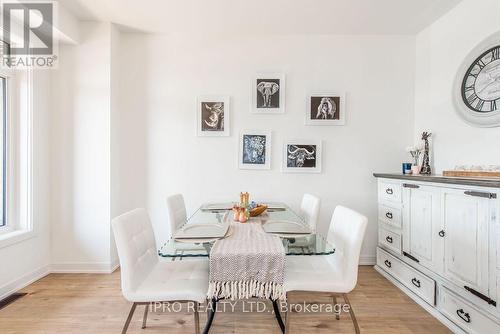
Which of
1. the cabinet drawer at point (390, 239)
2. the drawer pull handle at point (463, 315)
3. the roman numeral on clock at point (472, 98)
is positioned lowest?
the drawer pull handle at point (463, 315)

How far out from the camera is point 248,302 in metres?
2.18

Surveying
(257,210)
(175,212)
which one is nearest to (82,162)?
(175,212)

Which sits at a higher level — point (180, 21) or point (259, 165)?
point (180, 21)

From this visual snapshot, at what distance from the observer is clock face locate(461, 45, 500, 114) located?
6.68ft

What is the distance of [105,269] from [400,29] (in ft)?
13.6

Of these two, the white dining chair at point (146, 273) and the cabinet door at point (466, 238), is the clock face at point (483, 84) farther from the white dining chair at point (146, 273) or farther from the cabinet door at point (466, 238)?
the white dining chair at point (146, 273)

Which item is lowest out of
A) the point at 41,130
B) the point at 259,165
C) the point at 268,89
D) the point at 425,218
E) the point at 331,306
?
the point at 331,306

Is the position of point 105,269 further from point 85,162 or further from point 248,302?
point 248,302

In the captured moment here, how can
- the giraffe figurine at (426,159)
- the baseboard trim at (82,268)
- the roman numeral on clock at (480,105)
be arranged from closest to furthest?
1. the roman numeral on clock at (480,105)
2. the giraffe figurine at (426,159)
3. the baseboard trim at (82,268)

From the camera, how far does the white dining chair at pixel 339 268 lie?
1.54 meters

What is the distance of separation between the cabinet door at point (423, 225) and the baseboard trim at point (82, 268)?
9.85ft

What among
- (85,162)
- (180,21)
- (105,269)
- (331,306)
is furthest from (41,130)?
(331,306)

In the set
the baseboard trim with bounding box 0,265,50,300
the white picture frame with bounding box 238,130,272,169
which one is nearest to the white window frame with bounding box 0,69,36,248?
the baseboard trim with bounding box 0,265,50,300

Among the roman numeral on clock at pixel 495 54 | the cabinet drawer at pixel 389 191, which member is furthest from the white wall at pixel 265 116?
the roman numeral on clock at pixel 495 54
